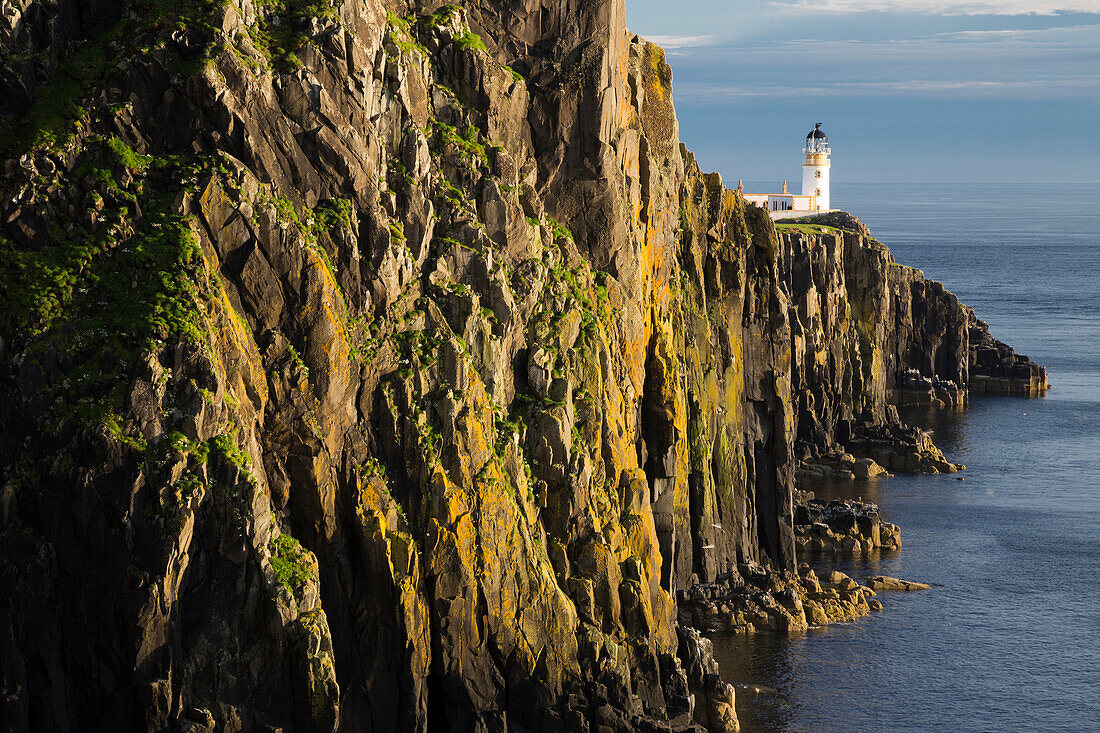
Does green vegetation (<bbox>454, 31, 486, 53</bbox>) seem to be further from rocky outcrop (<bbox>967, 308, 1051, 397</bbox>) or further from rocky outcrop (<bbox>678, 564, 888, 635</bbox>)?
rocky outcrop (<bbox>967, 308, 1051, 397</bbox>)

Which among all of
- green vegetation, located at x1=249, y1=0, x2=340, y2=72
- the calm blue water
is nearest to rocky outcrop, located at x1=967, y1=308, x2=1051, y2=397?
the calm blue water

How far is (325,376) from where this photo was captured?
58.2 metres

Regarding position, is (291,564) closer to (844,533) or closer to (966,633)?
(966,633)

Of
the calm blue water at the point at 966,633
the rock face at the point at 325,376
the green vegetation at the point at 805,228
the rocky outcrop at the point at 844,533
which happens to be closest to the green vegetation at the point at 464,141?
the rock face at the point at 325,376

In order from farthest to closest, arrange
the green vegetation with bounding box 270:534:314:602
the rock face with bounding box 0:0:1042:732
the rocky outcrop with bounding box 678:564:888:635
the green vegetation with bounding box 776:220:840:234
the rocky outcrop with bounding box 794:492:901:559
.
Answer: the green vegetation with bounding box 776:220:840:234 < the rocky outcrop with bounding box 794:492:901:559 < the rocky outcrop with bounding box 678:564:888:635 < the green vegetation with bounding box 270:534:314:602 < the rock face with bounding box 0:0:1042:732

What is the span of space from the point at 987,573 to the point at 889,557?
7.60 m

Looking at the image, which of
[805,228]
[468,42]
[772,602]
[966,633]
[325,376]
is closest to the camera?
[325,376]

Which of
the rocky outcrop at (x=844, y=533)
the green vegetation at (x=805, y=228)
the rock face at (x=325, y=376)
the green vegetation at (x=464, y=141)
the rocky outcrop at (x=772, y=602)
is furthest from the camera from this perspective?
the green vegetation at (x=805, y=228)

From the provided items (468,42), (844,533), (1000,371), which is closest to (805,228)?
(1000,371)

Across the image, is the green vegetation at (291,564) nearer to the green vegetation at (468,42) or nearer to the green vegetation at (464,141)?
the green vegetation at (464,141)

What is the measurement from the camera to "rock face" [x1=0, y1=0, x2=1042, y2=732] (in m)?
52.8

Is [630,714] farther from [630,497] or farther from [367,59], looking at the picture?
[367,59]

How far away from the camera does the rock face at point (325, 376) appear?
52781 millimetres

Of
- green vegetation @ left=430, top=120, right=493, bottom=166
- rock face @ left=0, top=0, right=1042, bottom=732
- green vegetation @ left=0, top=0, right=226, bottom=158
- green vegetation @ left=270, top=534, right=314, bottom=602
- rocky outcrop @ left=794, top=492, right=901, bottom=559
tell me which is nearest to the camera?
rock face @ left=0, top=0, right=1042, bottom=732
